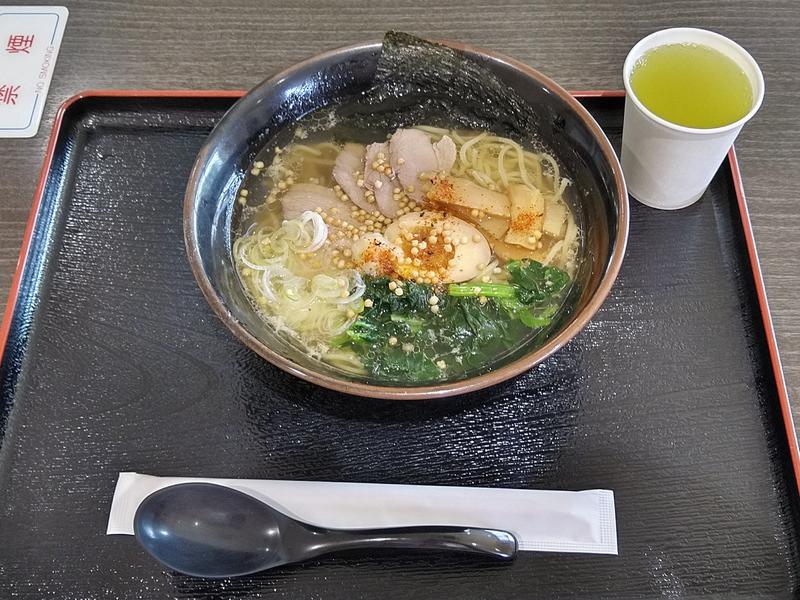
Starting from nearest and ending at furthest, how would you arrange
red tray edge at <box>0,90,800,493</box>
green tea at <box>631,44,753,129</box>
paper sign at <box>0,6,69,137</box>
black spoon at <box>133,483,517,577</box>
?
black spoon at <box>133,483,517,577</box>
red tray edge at <box>0,90,800,493</box>
green tea at <box>631,44,753,129</box>
paper sign at <box>0,6,69,137</box>

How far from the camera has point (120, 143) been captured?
198 centimetres

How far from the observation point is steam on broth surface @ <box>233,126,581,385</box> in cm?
162

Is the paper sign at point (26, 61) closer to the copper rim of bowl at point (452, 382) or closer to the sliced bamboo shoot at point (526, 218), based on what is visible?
the copper rim of bowl at point (452, 382)

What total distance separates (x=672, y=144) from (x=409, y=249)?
2.33ft

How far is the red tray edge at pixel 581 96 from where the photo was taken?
1.53 metres

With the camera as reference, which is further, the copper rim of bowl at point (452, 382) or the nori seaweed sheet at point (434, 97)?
the nori seaweed sheet at point (434, 97)

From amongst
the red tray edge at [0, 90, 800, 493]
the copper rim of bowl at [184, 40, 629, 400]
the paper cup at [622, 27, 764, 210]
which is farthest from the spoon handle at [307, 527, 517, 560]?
the paper cup at [622, 27, 764, 210]

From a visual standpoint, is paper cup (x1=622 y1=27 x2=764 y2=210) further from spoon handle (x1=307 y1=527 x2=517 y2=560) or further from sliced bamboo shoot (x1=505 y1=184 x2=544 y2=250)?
spoon handle (x1=307 y1=527 x2=517 y2=560)

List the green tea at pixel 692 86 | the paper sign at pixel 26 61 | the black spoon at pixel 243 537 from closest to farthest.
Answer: the black spoon at pixel 243 537 → the green tea at pixel 692 86 → the paper sign at pixel 26 61

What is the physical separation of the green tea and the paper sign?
1.89 m

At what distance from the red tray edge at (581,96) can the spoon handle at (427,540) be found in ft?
2.27

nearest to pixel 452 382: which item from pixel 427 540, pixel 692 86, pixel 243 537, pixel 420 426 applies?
pixel 420 426

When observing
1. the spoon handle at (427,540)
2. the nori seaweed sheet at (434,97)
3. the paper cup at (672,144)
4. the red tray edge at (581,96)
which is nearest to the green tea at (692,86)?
the paper cup at (672,144)

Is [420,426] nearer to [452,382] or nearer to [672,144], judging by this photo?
[452,382]
